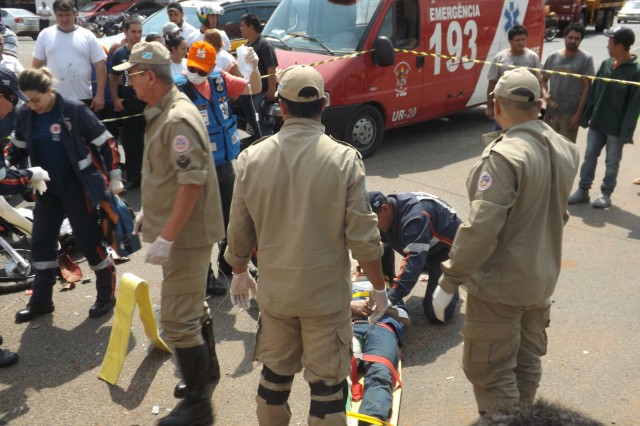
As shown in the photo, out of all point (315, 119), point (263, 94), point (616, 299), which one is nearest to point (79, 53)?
point (263, 94)

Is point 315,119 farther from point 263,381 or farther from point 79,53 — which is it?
point 79,53

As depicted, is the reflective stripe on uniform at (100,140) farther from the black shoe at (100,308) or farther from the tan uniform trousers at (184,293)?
the tan uniform trousers at (184,293)

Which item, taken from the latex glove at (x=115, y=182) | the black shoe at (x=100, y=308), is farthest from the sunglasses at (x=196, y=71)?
the black shoe at (x=100, y=308)

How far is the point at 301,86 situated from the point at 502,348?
161 cm

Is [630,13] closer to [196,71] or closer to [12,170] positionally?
[196,71]

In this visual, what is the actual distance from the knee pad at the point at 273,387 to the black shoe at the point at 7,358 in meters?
2.18

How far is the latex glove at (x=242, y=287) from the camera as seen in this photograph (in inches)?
144

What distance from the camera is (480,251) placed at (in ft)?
10.6

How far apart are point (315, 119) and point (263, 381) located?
1307mm

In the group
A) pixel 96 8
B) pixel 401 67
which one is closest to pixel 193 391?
pixel 401 67

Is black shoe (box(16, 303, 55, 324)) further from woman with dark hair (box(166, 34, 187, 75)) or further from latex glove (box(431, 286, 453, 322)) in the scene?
latex glove (box(431, 286, 453, 322))

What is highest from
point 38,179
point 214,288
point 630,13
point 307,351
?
point 38,179

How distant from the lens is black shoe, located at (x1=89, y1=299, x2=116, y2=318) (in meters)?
5.40

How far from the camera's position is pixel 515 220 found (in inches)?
129
